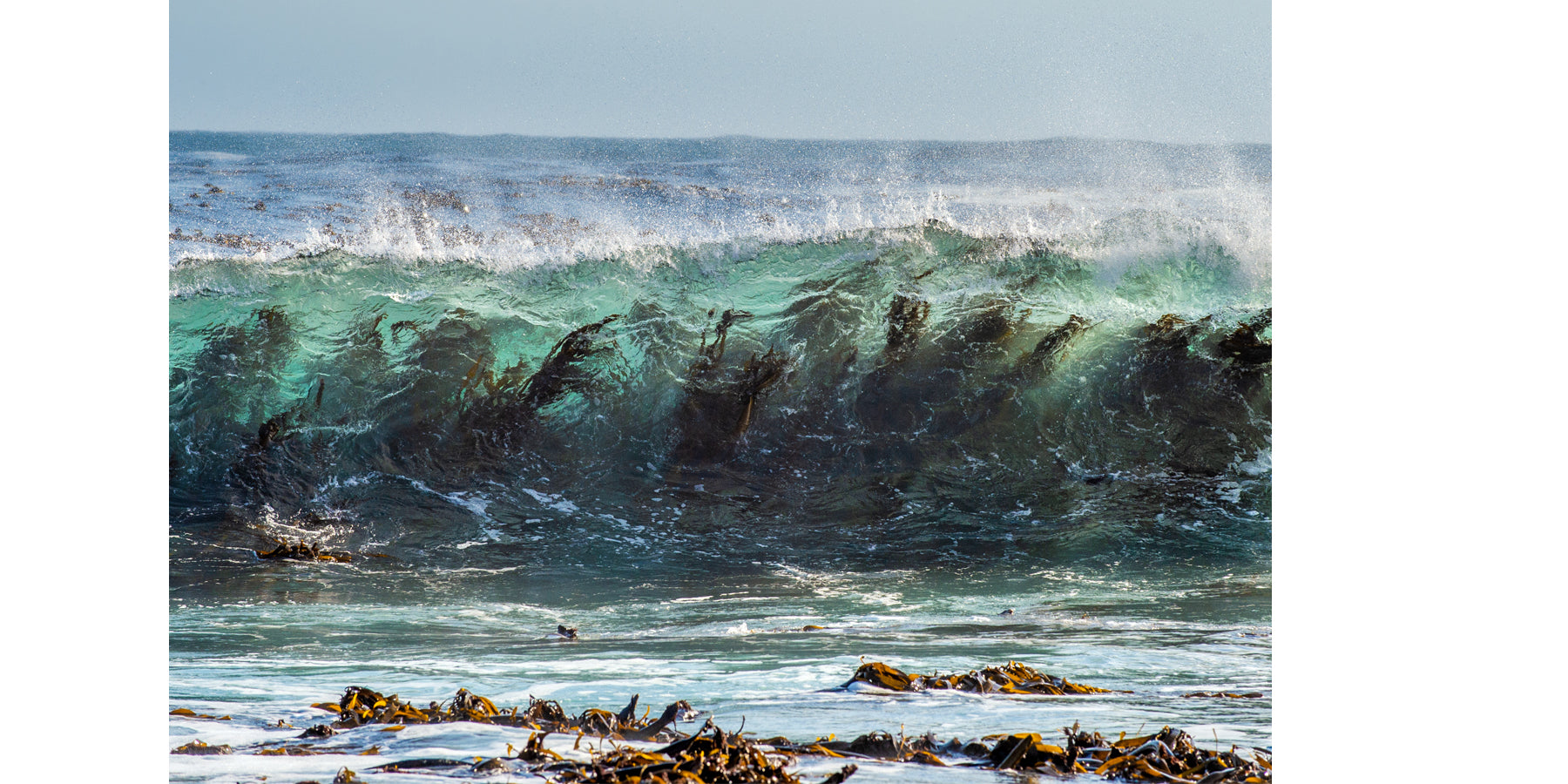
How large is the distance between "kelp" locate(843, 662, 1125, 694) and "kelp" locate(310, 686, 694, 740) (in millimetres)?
605

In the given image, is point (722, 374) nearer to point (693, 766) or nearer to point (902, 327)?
point (902, 327)

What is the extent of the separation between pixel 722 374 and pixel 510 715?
1370mm

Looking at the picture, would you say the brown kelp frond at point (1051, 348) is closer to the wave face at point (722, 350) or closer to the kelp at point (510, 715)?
the wave face at point (722, 350)

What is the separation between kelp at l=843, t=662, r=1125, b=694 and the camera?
2752 millimetres

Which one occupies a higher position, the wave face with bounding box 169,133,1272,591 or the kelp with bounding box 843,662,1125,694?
the wave face with bounding box 169,133,1272,591

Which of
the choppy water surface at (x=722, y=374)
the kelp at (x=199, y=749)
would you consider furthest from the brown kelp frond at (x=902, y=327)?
the kelp at (x=199, y=749)

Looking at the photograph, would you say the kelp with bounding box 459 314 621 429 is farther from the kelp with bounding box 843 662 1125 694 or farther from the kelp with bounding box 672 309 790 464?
the kelp with bounding box 843 662 1125 694

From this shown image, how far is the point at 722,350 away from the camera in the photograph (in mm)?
3229

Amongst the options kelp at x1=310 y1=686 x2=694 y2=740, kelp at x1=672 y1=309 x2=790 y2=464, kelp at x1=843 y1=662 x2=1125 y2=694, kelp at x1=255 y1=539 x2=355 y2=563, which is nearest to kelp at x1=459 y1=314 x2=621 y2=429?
kelp at x1=672 y1=309 x2=790 y2=464

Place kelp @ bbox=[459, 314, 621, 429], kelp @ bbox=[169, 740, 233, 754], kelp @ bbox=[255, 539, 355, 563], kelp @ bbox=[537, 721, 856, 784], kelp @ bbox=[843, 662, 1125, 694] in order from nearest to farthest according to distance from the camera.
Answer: kelp @ bbox=[537, 721, 856, 784] < kelp @ bbox=[169, 740, 233, 754] < kelp @ bbox=[843, 662, 1125, 694] < kelp @ bbox=[255, 539, 355, 563] < kelp @ bbox=[459, 314, 621, 429]

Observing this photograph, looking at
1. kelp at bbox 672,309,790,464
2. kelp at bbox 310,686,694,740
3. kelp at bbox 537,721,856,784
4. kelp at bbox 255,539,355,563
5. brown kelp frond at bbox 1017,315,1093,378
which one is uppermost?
brown kelp frond at bbox 1017,315,1093,378

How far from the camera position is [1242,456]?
320cm
